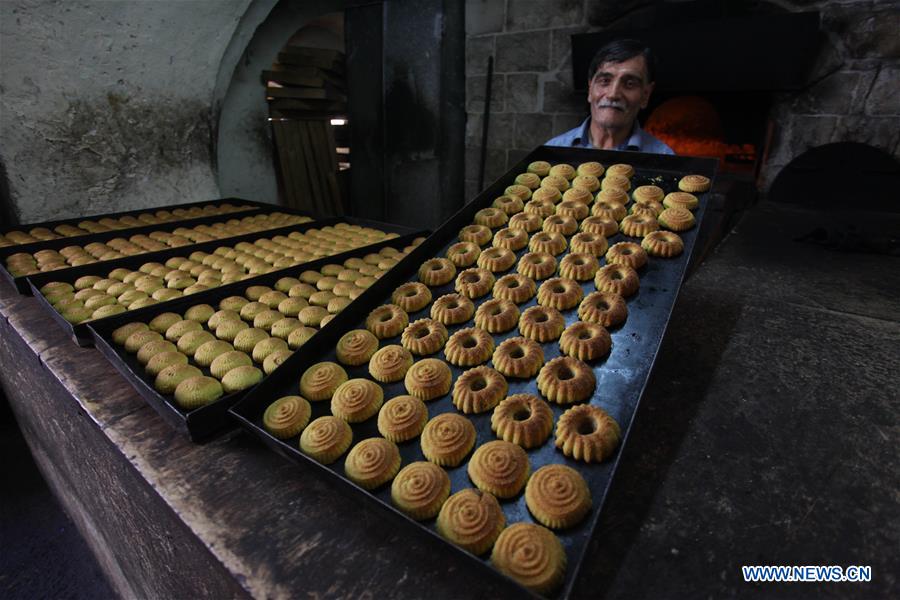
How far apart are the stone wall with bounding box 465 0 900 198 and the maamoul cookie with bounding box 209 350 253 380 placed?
214 inches

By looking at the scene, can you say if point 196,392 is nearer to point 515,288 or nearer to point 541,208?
point 515,288

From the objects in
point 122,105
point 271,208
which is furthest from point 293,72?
point 271,208

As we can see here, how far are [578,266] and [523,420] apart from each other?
782 millimetres

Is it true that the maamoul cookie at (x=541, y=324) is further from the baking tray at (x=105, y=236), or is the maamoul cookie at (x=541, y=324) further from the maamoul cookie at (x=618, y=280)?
the baking tray at (x=105, y=236)

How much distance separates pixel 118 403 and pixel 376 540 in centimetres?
112

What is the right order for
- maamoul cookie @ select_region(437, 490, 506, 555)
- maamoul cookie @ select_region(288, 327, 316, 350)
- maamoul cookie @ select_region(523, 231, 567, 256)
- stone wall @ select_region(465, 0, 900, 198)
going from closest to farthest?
maamoul cookie @ select_region(437, 490, 506, 555), maamoul cookie @ select_region(288, 327, 316, 350), maamoul cookie @ select_region(523, 231, 567, 256), stone wall @ select_region(465, 0, 900, 198)

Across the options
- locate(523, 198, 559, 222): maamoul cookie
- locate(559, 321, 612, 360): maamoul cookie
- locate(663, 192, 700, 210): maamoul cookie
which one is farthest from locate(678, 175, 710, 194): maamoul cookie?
locate(559, 321, 612, 360): maamoul cookie

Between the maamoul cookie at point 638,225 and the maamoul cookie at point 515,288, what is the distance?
1.68 ft

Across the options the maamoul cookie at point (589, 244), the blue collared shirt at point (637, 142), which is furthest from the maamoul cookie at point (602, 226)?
the blue collared shirt at point (637, 142)

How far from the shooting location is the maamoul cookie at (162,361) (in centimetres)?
172

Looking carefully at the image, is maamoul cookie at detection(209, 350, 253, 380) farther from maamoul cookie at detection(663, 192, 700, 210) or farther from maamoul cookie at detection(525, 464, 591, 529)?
maamoul cookie at detection(663, 192, 700, 210)

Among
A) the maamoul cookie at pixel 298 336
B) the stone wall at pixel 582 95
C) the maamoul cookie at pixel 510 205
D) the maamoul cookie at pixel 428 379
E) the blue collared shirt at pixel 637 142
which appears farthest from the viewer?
the stone wall at pixel 582 95

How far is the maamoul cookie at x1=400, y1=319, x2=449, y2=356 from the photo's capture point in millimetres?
1654

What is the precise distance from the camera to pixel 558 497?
1063 mm
